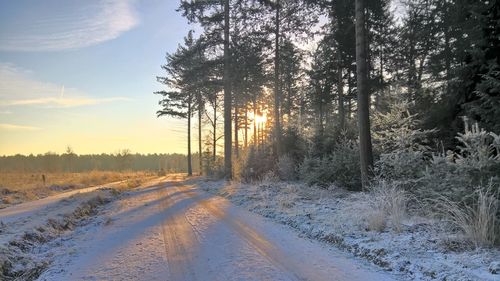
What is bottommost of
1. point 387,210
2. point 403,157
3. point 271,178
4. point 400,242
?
point 400,242

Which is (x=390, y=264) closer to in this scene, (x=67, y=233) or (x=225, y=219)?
(x=225, y=219)

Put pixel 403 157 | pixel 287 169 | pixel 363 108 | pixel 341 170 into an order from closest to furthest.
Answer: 1. pixel 403 157
2. pixel 363 108
3. pixel 341 170
4. pixel 287 169

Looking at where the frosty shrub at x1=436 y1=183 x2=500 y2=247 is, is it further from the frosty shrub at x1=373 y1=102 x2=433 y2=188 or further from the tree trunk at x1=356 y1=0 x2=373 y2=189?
the tree trunk at x1=356 y1=0 x2=373 y2=189

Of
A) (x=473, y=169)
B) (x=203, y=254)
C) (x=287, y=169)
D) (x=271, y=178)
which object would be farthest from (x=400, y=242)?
(x=287, y=169)

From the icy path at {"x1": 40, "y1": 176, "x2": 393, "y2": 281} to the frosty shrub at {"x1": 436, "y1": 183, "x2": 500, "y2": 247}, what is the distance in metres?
1.62

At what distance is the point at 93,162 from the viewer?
15862 cm

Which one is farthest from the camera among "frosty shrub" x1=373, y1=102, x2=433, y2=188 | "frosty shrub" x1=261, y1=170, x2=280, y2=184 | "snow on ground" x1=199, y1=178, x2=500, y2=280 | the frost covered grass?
"frosty shrub" x1=261, y1=170, x2=280, y2=184

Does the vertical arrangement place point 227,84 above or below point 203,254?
above

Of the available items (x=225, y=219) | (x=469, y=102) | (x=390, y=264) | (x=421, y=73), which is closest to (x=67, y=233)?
(x=225, y=219)

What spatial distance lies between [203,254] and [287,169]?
1532 cm

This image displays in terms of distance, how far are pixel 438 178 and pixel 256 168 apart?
16.6m

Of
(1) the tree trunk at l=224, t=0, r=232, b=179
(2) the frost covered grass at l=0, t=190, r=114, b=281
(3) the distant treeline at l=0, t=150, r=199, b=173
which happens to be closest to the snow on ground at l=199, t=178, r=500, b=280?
(2) the frost covered grass at l=0, t=190, r=114, b=281

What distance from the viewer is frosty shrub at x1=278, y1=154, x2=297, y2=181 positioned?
21.9 meters

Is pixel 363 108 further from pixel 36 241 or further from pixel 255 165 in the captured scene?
→ pixel 255 165
